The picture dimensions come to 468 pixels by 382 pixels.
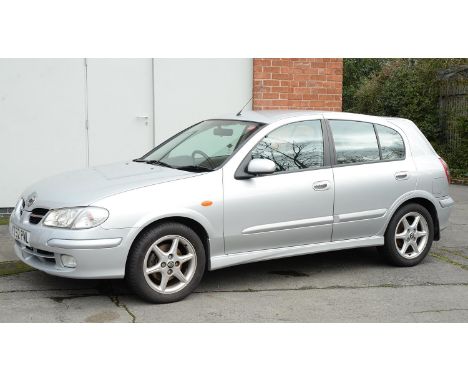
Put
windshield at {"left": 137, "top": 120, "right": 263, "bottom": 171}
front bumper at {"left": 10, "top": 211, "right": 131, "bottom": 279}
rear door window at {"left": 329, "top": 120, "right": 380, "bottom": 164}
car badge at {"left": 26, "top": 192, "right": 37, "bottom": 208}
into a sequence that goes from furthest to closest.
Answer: rear door window at {"left": 329, "top": 120, "right": 380, "bottom": 164} → windshield at {"left": 137, "top": 120, "right": 263, "bottom": 171} → car badge at {"left": 26, "top": 192, "right": 37, "bottom": 208} → front bumper at {"left": 10, "top": 211, "right": 131, "bottom": 279}

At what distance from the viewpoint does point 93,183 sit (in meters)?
5.72

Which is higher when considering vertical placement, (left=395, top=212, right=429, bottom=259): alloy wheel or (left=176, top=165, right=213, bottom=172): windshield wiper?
(left=176, top=165, right=213, bottom=172): windshield wiper

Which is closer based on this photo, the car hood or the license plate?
the car hood

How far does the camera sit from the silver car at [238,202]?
5297mm

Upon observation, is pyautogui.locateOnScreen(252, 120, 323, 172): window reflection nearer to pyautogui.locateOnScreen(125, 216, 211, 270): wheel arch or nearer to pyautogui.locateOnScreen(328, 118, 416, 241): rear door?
pyautogui.locateOnScreen(328, 118, 416, 241): rear door

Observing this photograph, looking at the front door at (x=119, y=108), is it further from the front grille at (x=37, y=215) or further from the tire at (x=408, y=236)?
the tire at (x=408, y=236)

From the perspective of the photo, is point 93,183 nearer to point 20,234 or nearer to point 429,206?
point 20,234

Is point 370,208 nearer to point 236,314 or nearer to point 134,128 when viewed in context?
point 236,314

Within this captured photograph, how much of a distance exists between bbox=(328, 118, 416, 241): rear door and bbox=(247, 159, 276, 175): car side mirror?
837mm

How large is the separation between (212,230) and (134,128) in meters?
4.63

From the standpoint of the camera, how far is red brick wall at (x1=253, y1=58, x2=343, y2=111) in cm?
1028

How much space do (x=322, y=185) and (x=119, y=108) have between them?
4567 mm

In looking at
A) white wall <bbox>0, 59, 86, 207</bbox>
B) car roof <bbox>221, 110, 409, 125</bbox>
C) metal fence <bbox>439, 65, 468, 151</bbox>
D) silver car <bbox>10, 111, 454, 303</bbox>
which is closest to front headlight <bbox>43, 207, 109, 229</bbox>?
silver car <bbox>10, 111, 454, 303</bbox>

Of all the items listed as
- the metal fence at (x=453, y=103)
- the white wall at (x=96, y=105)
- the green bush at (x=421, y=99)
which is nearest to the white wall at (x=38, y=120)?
the white wall at (x=96, y=105)
